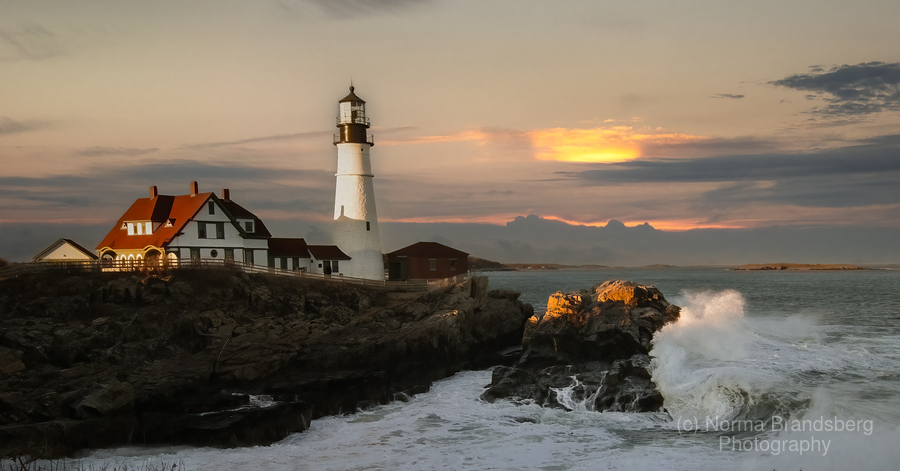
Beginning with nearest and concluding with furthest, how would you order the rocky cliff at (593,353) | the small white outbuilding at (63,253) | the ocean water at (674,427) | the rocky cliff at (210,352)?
the ocean water at (674,427) < the rocky cliff at (210,352) < the rocky cliff at (593,353) < the small white outbuilding at (63,253)

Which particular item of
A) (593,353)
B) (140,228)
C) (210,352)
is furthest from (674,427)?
(140,228)

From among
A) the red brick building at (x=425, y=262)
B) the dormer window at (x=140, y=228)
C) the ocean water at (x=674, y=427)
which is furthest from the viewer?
the red brick building at (x=425, y=262)

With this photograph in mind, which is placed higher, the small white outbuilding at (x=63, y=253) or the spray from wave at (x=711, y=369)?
the small white outbuilding at (x=63, y=253)

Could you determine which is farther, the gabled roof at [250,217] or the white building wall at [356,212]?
the white building wall at [356,212]

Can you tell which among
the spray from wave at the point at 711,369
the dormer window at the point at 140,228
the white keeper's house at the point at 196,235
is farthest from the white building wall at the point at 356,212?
the spray from wave at the point at 711,369

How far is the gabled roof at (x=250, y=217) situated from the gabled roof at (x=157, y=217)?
2.05m

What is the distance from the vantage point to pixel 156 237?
35.0 metres

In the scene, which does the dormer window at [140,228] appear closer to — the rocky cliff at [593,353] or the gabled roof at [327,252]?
the gabled roof at [327,252]

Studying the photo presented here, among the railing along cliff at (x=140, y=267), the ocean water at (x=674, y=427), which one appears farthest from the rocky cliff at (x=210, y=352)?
the ocean water at (x=674, y=427)

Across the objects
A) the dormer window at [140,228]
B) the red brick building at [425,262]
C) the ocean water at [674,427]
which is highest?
the dormer window at [140,228]

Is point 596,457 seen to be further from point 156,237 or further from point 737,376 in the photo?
point 156,237

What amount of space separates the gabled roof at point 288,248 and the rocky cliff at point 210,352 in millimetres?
4770

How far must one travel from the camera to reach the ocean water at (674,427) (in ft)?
52.3

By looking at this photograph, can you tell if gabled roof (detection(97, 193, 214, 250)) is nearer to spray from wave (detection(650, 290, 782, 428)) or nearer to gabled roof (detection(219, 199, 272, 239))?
gabled roof (detection(219, 199, 272, 239))
